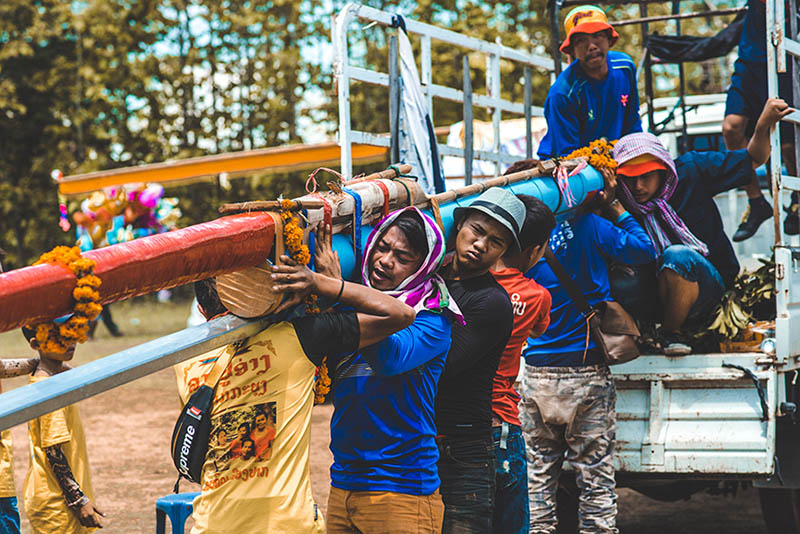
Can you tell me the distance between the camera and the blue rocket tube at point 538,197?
9.05 feet

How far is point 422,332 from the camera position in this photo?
2.71 m

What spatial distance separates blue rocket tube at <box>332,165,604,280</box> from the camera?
9.05 feet

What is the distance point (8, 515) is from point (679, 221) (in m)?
3.15

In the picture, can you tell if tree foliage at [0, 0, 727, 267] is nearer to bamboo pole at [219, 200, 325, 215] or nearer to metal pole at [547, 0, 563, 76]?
metal pole at [547, 0, 563, 76]

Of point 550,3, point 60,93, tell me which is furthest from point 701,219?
point 60,93

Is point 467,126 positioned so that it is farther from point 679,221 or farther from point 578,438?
point 578,438

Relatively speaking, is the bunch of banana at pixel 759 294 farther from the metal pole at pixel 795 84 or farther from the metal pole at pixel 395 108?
the metal pole at pixel 395 108

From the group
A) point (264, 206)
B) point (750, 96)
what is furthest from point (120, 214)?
point (264, 206)

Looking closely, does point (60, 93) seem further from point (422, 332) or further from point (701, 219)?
point (422, 332)

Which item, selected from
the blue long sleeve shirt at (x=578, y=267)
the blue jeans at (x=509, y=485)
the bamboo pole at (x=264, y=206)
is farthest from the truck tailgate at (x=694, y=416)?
the bamboo pole at (x=264, y=206)

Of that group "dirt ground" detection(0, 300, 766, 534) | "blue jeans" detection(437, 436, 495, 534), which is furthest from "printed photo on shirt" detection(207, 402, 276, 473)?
"dirt ground" detection(0, 300, 766, 534)

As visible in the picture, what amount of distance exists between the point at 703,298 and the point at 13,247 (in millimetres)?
20631

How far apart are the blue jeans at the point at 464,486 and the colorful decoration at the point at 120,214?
495 inches

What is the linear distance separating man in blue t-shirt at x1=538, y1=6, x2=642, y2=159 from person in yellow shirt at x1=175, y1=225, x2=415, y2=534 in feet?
8.14
